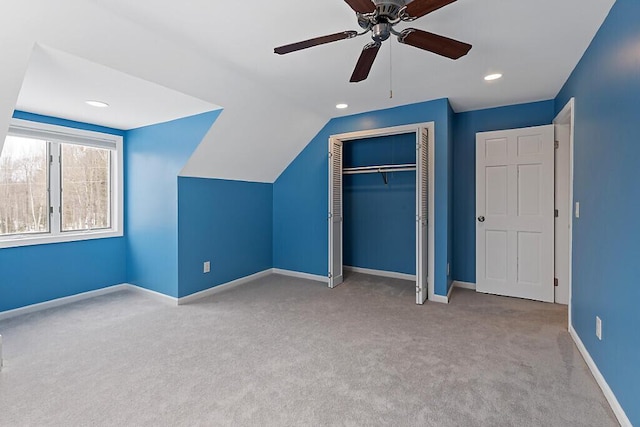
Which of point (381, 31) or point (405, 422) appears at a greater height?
point (381, 31)

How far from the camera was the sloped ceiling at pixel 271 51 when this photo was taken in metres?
1.89

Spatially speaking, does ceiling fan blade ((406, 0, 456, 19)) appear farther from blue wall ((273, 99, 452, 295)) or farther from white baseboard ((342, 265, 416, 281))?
white baseboard ((342, 265, 416, 281))

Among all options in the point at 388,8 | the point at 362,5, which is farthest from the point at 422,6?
the point at 362,5

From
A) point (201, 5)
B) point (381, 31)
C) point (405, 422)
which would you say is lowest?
point (405, 422)

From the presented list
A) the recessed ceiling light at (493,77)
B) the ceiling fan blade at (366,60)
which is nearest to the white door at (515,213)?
the recessed ceiling light at (493,77)

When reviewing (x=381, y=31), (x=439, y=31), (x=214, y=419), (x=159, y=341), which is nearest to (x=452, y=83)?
(x=439, y=31)

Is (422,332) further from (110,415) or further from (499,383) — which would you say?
(110,415)

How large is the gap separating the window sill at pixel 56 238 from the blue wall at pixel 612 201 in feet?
16.6

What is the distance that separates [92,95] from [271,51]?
1.77 metres

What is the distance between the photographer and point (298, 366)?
2.27m

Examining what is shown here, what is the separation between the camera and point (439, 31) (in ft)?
7.27

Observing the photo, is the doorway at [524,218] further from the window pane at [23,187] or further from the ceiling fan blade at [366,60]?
the window pane at [23,187]

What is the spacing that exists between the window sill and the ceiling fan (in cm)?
348

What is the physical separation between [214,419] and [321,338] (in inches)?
46.2
